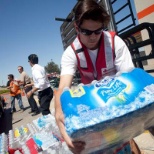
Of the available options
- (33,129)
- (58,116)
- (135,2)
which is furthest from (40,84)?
(58,116)

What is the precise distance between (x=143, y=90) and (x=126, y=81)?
0.10 m

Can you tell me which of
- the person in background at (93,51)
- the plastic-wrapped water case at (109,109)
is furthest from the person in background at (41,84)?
the plastic-wrapped water case at (109,109)

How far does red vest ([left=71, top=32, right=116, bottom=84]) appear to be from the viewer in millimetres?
1496

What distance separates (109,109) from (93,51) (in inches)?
24.7

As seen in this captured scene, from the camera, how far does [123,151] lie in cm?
145

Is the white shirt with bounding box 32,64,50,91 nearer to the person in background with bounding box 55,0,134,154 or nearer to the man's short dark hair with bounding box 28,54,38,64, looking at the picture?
the man's short dark hair with bounding box 28,54,38,64

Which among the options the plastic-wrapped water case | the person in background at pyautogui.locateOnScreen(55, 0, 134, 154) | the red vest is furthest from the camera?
the red vest

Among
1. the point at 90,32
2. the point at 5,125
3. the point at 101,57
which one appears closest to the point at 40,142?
the point at 101,57

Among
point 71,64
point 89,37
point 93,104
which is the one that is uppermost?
point 89,37

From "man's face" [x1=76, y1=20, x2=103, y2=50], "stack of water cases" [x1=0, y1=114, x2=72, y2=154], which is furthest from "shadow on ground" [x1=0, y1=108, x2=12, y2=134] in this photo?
"man's face" [x1=76, y1=20, x2=103, y2=50]

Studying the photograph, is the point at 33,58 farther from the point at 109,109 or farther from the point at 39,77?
the point at 109,109

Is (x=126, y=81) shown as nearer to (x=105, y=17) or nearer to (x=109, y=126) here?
(x=109, y=126)

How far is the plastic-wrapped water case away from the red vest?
0.37 meters

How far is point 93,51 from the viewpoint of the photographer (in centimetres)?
152
